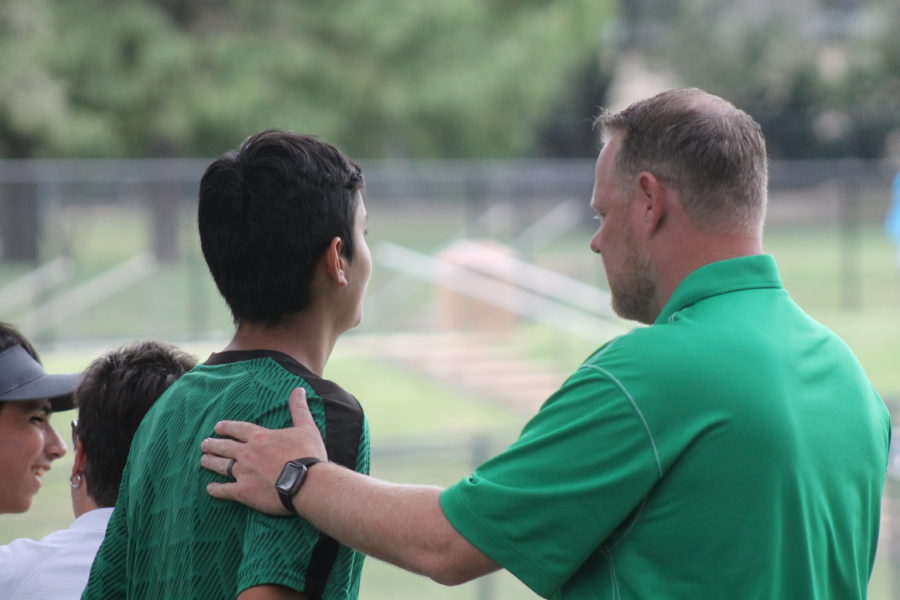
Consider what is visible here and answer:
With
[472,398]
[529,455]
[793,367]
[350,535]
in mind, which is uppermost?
[793,367]

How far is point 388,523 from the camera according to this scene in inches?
77.1

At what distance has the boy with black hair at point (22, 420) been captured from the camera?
2775 mm

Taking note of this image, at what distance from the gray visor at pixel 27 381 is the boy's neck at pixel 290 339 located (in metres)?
0.80

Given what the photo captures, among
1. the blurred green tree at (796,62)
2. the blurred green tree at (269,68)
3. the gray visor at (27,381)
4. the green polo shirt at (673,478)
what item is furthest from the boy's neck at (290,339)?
the blurred green tree at (796,62)

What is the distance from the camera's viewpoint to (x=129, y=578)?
6.83 feet

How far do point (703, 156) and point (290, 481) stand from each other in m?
0.88

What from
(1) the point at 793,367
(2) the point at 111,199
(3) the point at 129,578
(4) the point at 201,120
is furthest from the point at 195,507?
(4) the point at 201,120

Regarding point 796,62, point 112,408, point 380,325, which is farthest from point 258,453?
point 796,62

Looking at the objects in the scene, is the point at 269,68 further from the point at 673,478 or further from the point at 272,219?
the point at 673,478

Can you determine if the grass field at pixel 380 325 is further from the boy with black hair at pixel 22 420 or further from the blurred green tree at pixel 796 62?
the blurred green tree at pixel 796 62

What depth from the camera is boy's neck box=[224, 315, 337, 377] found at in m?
2.06

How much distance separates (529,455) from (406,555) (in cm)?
27

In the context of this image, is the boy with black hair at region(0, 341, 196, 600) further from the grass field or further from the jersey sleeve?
the grass field

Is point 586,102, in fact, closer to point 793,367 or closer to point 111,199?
point 111,199
